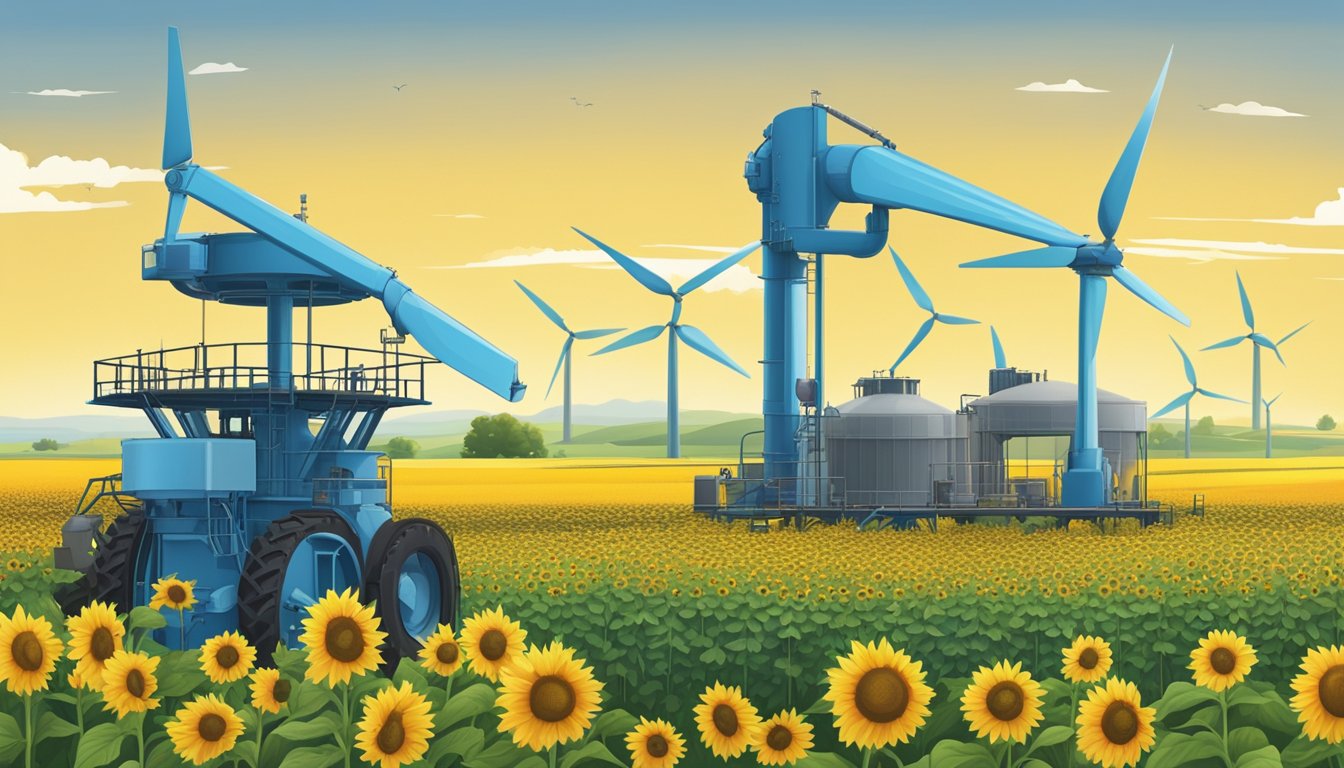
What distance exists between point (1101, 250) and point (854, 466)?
399 inches

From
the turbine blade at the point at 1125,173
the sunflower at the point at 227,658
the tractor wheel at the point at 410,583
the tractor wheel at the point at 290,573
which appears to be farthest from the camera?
the turbine blade at the point at 1125,173

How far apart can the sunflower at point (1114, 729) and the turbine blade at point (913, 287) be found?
188 ft

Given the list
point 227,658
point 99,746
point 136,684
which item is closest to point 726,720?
point 136,684

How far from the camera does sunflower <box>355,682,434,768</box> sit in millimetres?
7867

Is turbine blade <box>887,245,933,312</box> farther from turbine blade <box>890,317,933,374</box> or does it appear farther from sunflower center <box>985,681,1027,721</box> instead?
sunflower center <box>985,681,1027,721</box>

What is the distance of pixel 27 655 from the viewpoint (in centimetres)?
901

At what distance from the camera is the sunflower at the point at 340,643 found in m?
8.55

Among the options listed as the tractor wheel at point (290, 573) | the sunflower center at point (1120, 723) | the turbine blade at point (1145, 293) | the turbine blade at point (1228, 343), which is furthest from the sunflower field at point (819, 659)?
the turbine blade at point (1228, 343)

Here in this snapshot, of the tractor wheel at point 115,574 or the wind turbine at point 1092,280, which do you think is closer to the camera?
the tractor wheel at point 115,574

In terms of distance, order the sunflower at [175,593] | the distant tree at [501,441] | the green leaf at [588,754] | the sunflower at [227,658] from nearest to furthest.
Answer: the green leaf at [588,754] → the sunflower at [227,658] → the sunflower at [175,593] → the distant tree at [501,441]

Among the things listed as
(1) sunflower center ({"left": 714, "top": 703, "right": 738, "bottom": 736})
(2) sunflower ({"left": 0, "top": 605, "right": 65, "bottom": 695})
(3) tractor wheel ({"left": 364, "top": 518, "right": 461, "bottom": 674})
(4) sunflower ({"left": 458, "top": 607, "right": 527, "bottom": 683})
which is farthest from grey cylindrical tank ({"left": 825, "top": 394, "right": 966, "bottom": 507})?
(1) sunflower center ({"left": 714, "top": 703, "right": 738, "bottom": 736})

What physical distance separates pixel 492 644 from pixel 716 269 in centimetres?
4802

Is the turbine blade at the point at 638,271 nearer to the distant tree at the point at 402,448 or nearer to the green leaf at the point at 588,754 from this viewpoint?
the green leaf at the point at 588,754

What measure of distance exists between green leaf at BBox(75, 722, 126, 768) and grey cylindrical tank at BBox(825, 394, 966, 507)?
39.9 m
